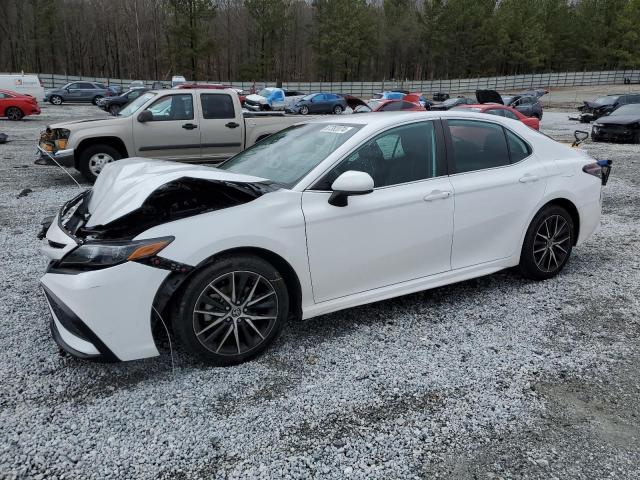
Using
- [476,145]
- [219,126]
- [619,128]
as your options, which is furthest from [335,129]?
[619,128]

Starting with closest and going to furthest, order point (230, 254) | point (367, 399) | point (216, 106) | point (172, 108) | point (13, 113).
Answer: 1. point (367, 399)
2. point (230, 254)
3. point (172, 108)
4. point (216, 106)
5. point (13, 113)

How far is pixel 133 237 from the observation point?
2.78 m

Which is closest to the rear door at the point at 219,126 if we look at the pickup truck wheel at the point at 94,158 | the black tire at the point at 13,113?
the pickup truck wheel at the point at 94,158

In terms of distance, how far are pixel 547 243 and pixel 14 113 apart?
24.4 m

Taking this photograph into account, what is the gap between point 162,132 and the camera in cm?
914

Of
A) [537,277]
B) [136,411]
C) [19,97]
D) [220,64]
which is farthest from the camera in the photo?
[220,64]

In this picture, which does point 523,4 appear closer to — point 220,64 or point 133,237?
point 220,64

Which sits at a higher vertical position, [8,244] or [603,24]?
[603,24]

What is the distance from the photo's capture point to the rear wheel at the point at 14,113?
72.1 feet

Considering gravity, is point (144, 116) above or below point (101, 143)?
above

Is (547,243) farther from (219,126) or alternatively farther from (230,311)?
(219,126)

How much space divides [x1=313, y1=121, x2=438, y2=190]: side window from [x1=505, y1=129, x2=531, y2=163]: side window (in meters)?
0.84

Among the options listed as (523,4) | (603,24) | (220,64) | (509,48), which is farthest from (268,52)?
(603,24)

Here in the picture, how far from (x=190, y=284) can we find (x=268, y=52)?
7499 centimetres
